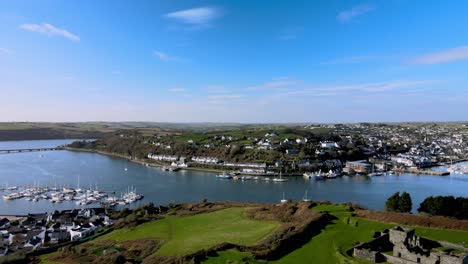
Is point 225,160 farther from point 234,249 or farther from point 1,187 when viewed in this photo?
point 234,249

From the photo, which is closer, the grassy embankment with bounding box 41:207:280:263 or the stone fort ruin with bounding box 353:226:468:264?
the stone fort ruin with bounding box 353:226:468:264

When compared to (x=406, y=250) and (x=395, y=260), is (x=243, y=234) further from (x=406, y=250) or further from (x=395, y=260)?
(x=406, y=250)

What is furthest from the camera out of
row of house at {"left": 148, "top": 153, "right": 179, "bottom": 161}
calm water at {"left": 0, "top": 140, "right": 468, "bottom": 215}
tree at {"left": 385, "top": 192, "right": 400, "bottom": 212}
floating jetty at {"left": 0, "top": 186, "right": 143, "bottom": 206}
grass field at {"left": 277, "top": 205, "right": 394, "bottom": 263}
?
row of house at {"left": 148, "top": 153, "right": 179, "bottom": 161}

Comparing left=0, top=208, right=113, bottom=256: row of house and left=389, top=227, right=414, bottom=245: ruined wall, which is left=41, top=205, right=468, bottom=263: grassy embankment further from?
left=0, top=208, right=113, bottom=256: row of house

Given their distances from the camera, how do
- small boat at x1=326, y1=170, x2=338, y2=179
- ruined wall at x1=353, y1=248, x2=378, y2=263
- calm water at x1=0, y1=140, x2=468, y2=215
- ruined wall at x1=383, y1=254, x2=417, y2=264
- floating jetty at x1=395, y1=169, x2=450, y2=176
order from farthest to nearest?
floating jetty at x1=395, y1=169, x2=450, y2=176 → small boat at x1=326, y1=170, x2=338, y2=179 → calm water at x1=0, y1=140, x2=468, y2=215 → ruined wall at x1=353, y1=248, x2=378, y2=263 → ruined wall at x1=383, y1=254, x2=417, y2=264

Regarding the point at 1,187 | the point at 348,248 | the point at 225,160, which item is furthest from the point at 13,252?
the point at 225,160

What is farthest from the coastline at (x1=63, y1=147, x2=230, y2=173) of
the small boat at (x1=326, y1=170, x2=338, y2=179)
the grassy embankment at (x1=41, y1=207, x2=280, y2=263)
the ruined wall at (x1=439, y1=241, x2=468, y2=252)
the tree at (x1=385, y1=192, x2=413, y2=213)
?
the ruined wall at (x1=439, y1=241, x2=468, y2=252)

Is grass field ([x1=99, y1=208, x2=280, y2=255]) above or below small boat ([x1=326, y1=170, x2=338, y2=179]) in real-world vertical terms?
above
